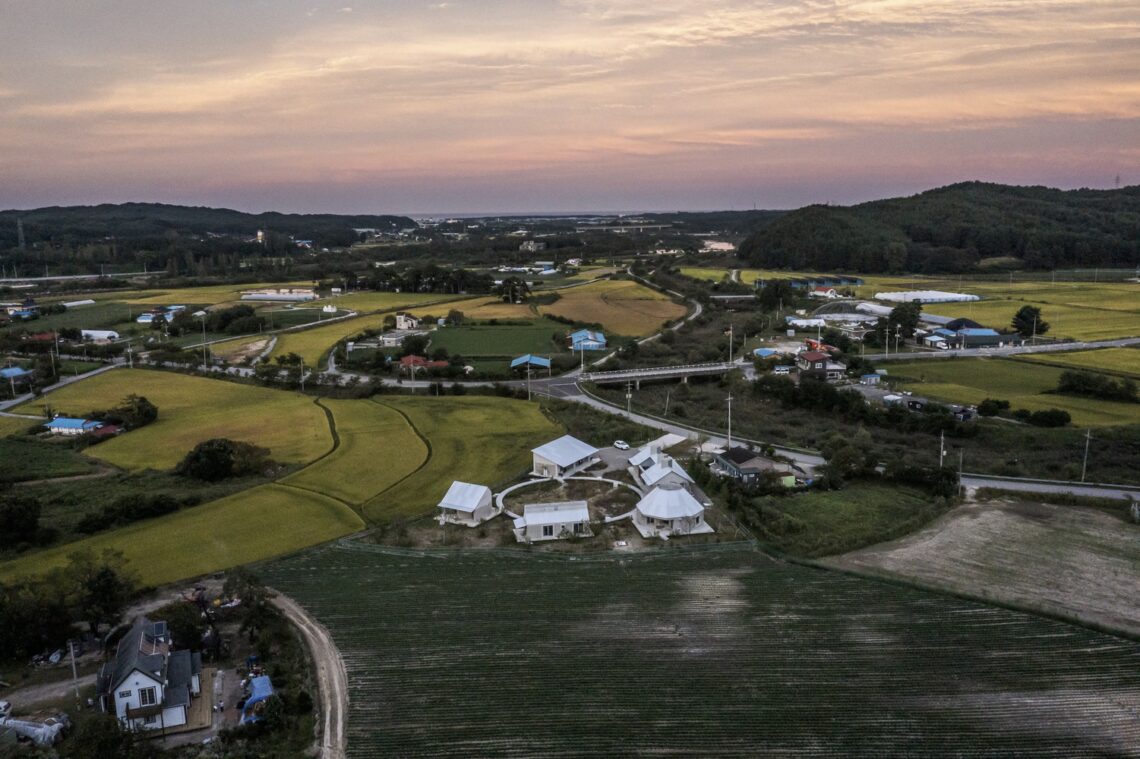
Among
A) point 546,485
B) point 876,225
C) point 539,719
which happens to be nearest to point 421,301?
point 546,485

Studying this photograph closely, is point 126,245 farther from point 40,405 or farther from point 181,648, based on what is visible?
point 181,648

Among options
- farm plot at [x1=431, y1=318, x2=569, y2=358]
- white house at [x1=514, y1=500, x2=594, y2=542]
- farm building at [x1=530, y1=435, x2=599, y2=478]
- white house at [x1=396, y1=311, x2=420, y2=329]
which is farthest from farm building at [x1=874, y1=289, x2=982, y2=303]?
white house at [x1=514, y1=500, x2=594, y2=542]

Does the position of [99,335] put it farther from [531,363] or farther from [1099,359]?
[1099,359]

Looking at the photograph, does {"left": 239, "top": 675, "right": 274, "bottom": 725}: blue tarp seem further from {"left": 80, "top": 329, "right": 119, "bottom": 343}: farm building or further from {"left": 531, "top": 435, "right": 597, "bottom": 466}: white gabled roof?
{"left": 80, "top": 329, "right": 119, "bottom": 343}: farm building

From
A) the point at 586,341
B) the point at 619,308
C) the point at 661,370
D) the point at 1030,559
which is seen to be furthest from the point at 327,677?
the point at 619,308

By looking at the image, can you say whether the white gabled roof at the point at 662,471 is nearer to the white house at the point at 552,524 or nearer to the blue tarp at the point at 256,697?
the white house at the point at 552,524

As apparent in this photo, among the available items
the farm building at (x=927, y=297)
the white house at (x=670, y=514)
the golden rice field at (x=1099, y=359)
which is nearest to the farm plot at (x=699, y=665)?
the white house at (x=670, y=514)
